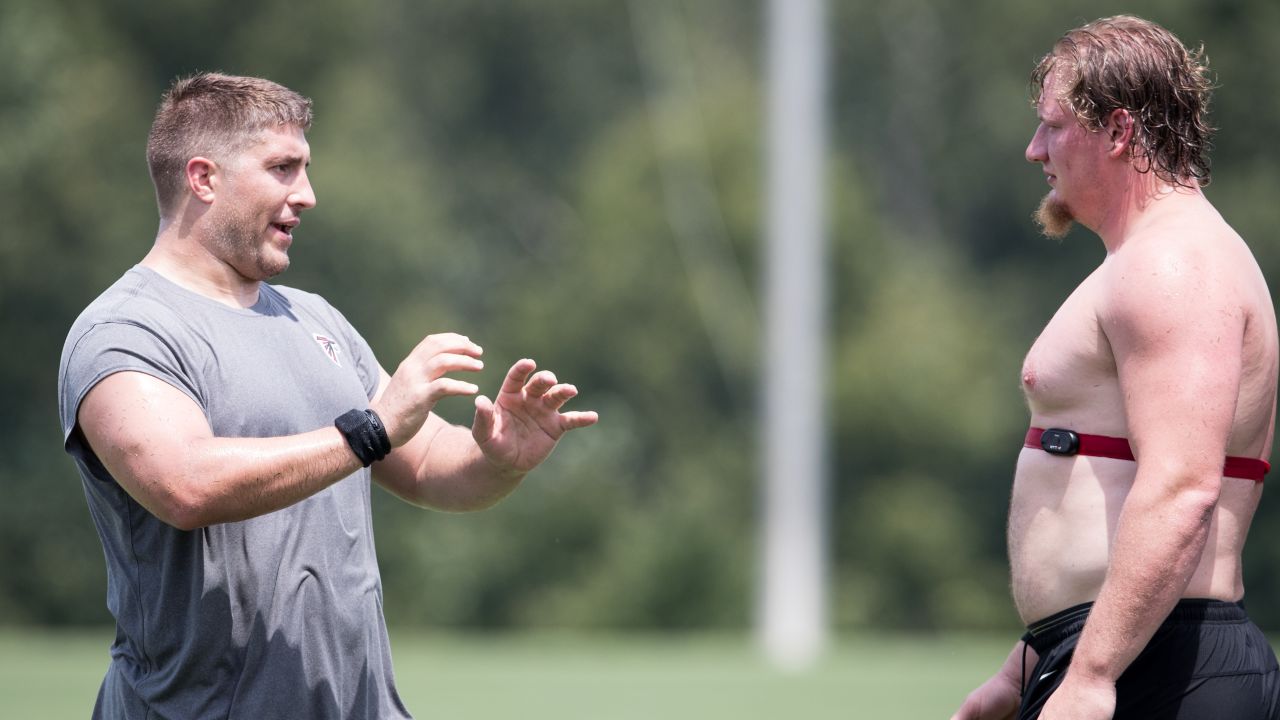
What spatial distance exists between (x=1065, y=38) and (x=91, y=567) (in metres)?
26.1

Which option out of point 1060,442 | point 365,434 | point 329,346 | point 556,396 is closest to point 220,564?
point 365,434

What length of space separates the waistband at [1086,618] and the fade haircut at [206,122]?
7.54ft

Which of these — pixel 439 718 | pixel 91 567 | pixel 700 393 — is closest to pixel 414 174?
pixel 700 393

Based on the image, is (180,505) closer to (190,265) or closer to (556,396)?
(190,265)

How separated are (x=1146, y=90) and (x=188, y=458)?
230 centimetres

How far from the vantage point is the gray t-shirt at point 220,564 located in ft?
12.5

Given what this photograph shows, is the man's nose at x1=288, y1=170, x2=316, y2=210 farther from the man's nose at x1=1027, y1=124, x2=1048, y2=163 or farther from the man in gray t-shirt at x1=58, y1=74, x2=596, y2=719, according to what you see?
the man's nose at x1=1027, y1=124, x2=1048, y2=163

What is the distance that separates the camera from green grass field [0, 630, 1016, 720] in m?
11.7

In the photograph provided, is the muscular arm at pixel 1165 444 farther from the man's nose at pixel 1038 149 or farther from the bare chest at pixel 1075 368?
the man's nose at pixel 1038 149

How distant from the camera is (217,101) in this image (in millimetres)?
4156

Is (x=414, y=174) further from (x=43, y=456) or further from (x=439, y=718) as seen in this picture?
(x=439, y=718)

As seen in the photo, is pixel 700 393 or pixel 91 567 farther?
pixel 700 393


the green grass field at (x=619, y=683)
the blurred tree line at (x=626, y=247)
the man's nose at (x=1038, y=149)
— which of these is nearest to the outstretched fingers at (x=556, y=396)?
the man's nose at (x=1038, y=149)

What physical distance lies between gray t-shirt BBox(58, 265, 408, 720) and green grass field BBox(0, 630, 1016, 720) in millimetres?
7412
